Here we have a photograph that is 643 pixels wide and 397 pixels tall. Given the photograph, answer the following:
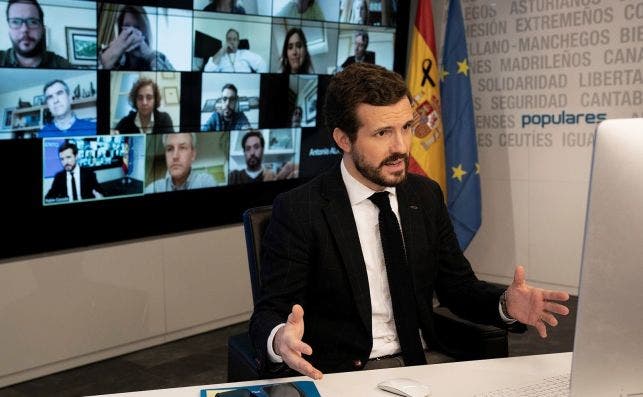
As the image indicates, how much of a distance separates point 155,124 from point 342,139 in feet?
7.37

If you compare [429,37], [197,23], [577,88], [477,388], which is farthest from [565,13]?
[477,388]

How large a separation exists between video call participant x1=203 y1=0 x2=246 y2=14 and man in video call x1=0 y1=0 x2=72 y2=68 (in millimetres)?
1001

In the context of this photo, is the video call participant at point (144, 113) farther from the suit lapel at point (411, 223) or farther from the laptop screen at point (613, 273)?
the laptop screen at point (613, 273)

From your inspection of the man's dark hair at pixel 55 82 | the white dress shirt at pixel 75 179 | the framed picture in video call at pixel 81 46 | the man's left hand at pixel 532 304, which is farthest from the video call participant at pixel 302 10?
the man's left hand at pixel 532 304

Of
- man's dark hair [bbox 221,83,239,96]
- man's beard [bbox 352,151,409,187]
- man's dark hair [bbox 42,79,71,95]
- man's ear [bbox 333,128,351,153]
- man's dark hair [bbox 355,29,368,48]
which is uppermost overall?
man's dark hair [bbox 355,29,368,48]

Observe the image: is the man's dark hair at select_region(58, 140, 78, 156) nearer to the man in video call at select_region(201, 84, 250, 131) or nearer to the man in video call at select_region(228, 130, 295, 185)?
the man in video call at select_region(201, 84, 250, 131)

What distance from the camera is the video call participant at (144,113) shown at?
4168 mm

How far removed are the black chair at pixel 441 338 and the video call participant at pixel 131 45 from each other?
6.43 ft

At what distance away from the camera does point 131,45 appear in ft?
13.5

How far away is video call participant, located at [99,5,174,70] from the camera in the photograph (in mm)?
4027

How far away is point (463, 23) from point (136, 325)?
9.89ft

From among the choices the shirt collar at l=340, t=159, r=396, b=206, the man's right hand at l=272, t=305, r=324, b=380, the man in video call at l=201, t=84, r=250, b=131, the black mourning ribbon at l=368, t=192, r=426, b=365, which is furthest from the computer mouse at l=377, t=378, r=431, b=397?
the man in video call at l=201, t=84, r=250, b=131

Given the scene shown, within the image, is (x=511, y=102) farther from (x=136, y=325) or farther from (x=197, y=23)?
(x=136, y=325)

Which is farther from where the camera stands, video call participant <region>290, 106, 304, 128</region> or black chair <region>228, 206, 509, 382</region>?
video call participant <region>290, 106, 304, 128</region>
